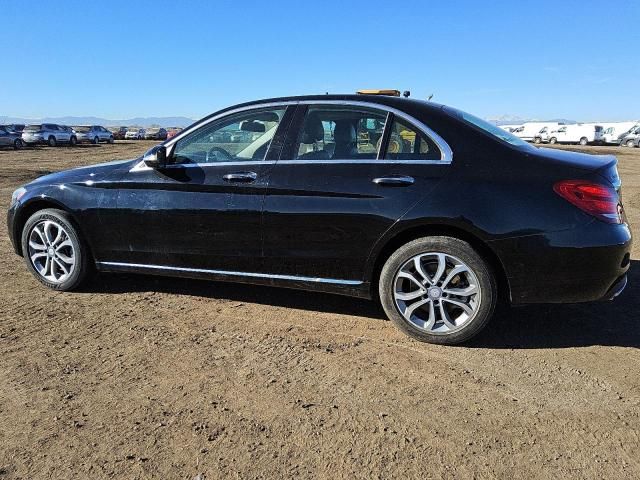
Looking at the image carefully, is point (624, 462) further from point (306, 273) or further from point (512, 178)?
point (306, 273)

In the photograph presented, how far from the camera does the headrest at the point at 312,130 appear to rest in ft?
13.0

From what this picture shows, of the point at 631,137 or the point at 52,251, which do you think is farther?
the point at 631,137

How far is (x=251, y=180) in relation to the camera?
3.99 m

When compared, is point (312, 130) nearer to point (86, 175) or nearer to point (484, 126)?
point (484, 126)

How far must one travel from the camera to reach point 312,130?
4.00 m

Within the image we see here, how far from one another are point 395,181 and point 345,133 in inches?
22.6

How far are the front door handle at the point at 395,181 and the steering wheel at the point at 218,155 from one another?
1.25 metres

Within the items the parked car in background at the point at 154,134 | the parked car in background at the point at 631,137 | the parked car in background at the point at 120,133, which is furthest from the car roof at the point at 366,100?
the parked car in background at the point at 120,133

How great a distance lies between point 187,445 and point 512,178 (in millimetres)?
2497

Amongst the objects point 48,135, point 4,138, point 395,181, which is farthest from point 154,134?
point 395,181

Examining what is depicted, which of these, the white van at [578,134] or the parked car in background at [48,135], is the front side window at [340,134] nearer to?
the parked car in background at [48,135]

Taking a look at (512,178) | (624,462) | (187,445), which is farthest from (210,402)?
(512,178)

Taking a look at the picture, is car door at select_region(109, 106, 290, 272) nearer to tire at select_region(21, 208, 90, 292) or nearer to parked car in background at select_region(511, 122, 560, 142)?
tire at select_region(21, 208, 90, 292)

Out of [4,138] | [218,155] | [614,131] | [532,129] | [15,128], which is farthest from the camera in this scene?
[532,129]
